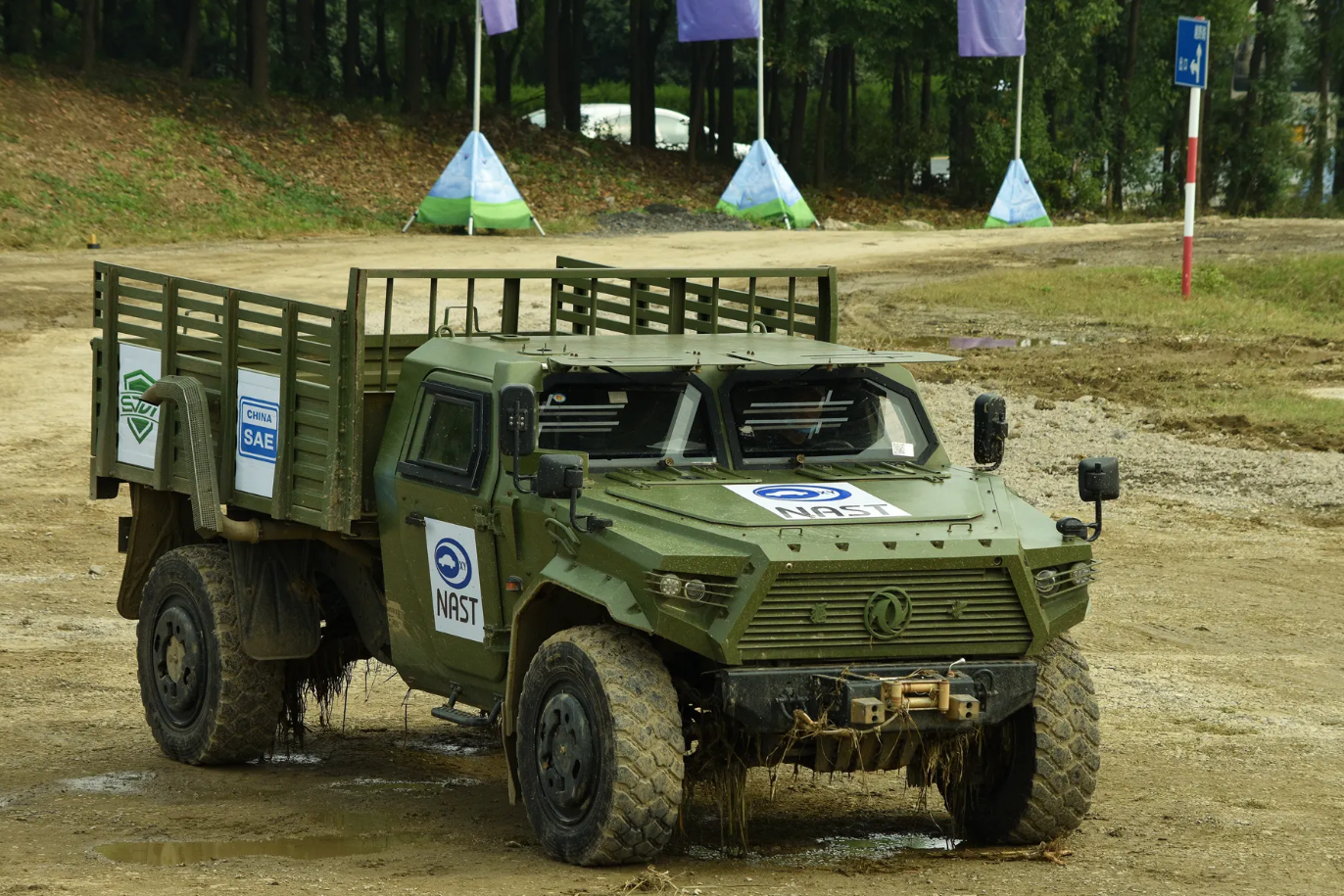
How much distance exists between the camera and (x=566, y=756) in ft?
23.9

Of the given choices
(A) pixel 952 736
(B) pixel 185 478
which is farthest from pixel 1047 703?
(B) pixel 185 478

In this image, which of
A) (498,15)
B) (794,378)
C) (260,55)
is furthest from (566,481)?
(260,55)

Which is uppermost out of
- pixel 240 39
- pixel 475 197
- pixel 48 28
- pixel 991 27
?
pixel 991 27

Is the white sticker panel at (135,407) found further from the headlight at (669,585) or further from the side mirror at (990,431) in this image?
the side mirror at (990,431)

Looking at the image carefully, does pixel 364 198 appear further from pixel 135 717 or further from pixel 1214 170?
pixel 135 717

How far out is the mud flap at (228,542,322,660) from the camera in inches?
368

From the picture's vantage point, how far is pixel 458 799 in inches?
348

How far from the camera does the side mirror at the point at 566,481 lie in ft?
23.8

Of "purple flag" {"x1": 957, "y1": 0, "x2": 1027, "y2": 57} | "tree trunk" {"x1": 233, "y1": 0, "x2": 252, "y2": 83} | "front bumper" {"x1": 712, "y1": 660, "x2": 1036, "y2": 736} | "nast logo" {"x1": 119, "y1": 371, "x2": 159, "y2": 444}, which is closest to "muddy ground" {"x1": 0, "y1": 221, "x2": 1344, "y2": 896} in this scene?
"front bumper" {"x1": 712, "y1": 660, "x2": 1036, "y2": 736}

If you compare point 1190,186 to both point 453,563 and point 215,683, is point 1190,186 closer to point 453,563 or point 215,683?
point 215,683

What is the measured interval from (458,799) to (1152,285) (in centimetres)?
1964

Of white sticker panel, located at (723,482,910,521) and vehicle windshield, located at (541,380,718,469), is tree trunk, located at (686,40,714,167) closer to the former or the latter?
vehicle windshield, located at (541,380,718,469)

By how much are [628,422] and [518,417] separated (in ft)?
2.61

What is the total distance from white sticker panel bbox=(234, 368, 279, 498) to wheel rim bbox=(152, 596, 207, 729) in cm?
76
